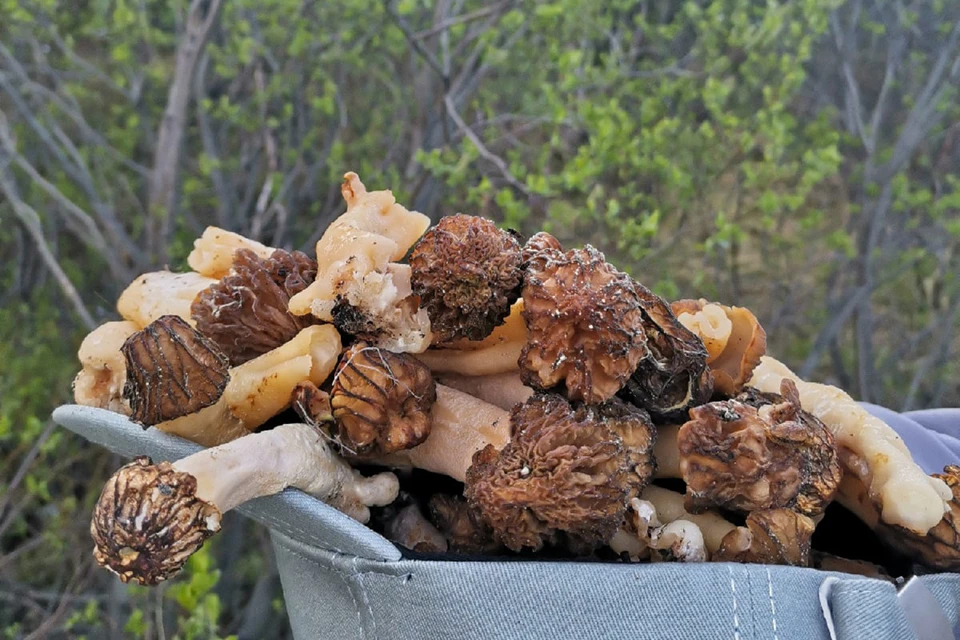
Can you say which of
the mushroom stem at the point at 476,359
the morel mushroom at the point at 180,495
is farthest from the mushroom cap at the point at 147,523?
the mushroom stem at the point at 476,359

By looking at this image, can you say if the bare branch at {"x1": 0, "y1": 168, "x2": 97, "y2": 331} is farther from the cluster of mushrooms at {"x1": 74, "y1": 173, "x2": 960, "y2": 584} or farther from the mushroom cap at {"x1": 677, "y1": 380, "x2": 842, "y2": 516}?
the mushroom cap at {"x1": 677, "y1": 380, "x2": 842, "y2": 516}

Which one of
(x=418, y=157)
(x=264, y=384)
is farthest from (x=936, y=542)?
(x=418, y=157)

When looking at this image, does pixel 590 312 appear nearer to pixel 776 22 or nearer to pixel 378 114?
pixel 776 22

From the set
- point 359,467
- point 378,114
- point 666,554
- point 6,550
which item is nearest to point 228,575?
point 6,550

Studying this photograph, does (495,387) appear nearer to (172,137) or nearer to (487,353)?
(487,353)

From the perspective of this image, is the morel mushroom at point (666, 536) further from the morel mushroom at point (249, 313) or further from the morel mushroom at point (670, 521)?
the morel mushroom at point (249, 313)

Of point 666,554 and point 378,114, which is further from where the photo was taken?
point 378,114

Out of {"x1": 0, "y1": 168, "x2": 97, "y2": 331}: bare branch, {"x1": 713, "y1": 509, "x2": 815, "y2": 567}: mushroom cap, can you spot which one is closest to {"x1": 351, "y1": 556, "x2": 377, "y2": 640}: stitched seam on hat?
{"x1": 713, "y1": 509, "x2": 815, "y2": 567}: mushroom cap
